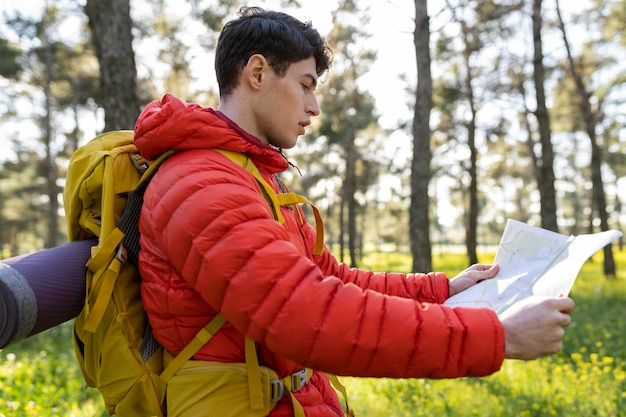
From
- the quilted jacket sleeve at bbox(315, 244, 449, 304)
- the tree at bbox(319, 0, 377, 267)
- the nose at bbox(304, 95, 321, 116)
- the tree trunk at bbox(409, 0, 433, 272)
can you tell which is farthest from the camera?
the tree at bbox(319, 0, 377, 267)

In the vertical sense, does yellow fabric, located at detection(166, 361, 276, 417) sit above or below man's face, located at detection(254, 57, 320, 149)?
below

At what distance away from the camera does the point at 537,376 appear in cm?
573

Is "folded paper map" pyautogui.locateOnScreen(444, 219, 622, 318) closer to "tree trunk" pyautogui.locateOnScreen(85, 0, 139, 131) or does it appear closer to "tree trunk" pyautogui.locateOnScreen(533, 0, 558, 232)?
"tree trunk" pyautogui.locateOnScreen(85, 0, 139, 131)

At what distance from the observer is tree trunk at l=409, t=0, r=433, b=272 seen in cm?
841

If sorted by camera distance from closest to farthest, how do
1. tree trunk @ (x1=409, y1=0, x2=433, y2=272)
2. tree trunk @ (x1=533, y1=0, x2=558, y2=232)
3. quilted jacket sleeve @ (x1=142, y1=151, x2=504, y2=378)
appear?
quilted jacket sleeve @ (x1=142, y1=151, x2=504, y2=378), tree trunk @ (x1=409, y1=0, x2=433, y2=272), tree trunk @ (x1=533, y1=0, x2=558, y2=232)

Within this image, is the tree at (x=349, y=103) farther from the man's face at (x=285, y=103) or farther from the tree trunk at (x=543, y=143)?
the man's face at (x=285, y=103)

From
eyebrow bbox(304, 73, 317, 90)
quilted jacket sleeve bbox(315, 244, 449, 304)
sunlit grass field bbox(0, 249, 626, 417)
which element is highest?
eyebrow bbox(304, 73, 317, 90)

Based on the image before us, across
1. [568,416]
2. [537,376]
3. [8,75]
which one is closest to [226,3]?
A: [8,75]

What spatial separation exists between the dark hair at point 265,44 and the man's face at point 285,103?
0.10ft

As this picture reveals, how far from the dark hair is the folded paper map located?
3.09 ft

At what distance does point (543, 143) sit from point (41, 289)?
11672mm

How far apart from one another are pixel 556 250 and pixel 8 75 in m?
21.2

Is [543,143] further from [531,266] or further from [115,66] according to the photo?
[531,266]

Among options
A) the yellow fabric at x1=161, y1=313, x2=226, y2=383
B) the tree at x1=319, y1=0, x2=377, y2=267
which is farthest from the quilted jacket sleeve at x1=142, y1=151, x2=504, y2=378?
the tree at x1=319, y1=0, x2=377, y2=267
